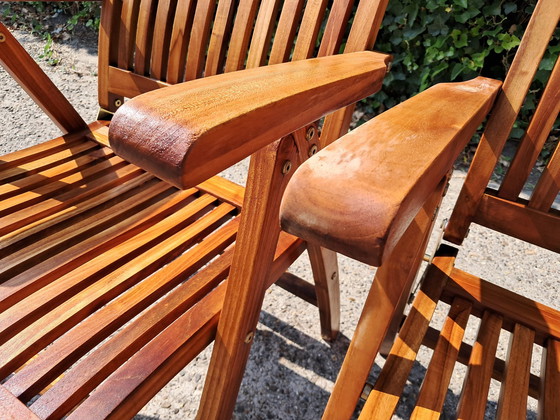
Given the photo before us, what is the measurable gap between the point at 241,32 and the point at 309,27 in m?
0.19

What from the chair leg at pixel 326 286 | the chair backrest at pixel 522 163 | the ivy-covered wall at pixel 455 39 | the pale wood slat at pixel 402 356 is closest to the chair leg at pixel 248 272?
the pale wood slat at pixel 402 356

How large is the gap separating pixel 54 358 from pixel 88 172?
0.58 meters

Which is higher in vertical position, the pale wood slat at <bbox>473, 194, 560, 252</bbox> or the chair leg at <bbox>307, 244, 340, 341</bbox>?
the pale wood slat at <bbox>473, 194, 560, 252</bbox>

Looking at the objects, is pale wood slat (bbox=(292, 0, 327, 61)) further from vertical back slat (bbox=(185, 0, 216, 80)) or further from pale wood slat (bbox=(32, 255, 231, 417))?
pale wood slat (bbox=(32, 255, 231, 417))

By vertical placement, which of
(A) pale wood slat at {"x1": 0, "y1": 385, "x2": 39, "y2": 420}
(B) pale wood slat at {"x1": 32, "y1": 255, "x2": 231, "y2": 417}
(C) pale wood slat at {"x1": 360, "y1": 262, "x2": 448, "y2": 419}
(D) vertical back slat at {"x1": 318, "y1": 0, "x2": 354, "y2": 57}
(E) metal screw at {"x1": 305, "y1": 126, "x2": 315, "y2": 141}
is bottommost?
(A) pale wood slat at {"x1": 0, "y1": 385, "x2": 39, "y2": 420}

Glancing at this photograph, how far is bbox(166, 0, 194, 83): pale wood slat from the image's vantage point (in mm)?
1290

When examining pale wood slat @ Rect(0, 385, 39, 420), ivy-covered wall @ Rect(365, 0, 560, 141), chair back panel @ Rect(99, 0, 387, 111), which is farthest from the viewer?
ivy-covered wall @ Rect(365, 0, 560, 141)

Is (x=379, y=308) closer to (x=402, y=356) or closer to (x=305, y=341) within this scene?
(x=402, y=356)

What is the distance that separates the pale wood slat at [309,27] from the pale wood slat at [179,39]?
336 mm

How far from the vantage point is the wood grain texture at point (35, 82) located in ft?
3.88

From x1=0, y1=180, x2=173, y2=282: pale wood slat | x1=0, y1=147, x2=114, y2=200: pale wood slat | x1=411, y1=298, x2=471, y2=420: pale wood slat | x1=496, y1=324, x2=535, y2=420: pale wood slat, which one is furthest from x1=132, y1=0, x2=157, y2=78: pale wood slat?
x1=496, y1=324, x2=535, y2=420: pale wood slat

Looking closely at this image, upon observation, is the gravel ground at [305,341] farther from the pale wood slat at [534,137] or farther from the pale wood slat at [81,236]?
the pale wood slat at [534,137]

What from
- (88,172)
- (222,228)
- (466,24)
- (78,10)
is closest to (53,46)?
(78,10)

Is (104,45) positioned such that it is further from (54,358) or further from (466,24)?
(466,24)
